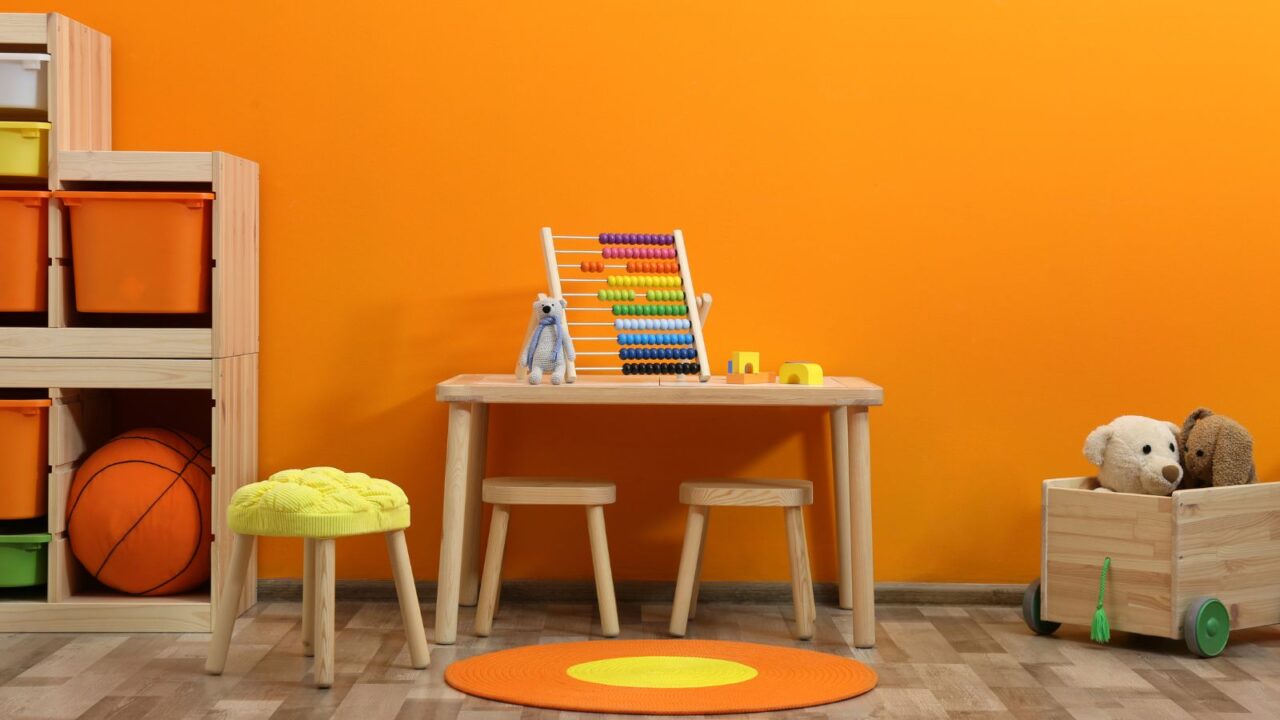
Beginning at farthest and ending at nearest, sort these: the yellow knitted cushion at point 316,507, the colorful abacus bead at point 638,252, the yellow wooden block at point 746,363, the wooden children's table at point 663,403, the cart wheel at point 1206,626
Result: the colorful abacus bead at point 638,252, the yellow wooden block at point 746,363, the wooden children's table at point 663,403, the cart wheel at point 1206,626, the yellow knitted cushion at point 316,507

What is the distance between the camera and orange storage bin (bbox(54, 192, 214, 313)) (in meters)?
3.28

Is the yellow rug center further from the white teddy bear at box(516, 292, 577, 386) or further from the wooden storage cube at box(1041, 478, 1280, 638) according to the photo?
the wooden storage cube at box(1041, 478, 1280, 638)

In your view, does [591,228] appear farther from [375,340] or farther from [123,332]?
[123,332]

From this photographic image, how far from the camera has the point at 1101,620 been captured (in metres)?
3.14

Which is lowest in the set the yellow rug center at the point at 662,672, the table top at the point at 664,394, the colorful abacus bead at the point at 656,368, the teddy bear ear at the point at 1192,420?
the yellow rug center at the point at 662,672

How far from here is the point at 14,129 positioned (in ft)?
10.6

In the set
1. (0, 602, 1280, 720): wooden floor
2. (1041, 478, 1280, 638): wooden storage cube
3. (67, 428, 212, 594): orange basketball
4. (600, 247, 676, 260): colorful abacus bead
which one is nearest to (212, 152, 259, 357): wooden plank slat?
(67, 428, 212, 594): orange basketball

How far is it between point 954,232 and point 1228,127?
2.46ft

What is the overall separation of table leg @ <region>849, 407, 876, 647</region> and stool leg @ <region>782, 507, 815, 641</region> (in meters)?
0.13

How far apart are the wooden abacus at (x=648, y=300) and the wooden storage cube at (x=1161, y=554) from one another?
0.92 m

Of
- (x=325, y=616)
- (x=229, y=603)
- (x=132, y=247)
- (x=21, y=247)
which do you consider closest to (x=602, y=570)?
(x=325, y=616)

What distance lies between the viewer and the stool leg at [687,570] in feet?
10.7

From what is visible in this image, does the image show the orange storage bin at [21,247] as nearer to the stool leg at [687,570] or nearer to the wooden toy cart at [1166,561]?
the stool leg at [687,570]

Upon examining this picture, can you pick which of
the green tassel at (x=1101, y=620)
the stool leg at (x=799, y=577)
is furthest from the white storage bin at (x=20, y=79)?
the green tassel at (x=1101, y=620)
